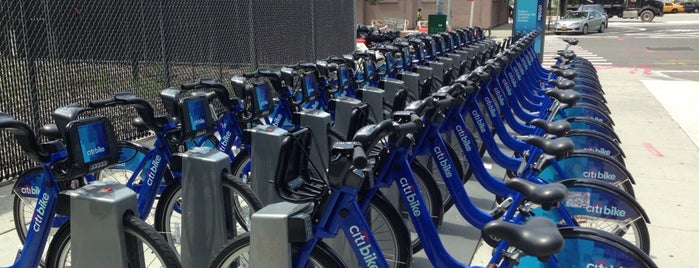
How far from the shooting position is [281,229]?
2.27 meters

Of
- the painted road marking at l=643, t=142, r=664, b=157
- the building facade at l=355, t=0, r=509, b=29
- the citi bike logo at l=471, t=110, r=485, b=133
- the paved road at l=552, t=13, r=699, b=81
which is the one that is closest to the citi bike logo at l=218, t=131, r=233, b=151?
the citi bike logo at l=471, t=110, r=485, b=133

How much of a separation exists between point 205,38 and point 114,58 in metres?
1.76

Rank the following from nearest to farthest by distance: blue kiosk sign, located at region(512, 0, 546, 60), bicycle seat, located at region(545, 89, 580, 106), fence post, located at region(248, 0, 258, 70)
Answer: bicycle seat, located at region(545, 89, 580, 106) → fence post, located at region(248, 0, 258, 70) → blue kiosk sign, located at region(512, 0, 546, 60)

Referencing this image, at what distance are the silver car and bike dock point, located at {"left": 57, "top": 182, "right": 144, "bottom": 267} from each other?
3143cm

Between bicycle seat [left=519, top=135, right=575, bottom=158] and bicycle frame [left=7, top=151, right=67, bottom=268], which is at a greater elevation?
bicycle seat [left=519, top=135, right=575, bottom=158]

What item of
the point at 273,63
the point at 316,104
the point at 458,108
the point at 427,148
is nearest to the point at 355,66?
the point at 316,104

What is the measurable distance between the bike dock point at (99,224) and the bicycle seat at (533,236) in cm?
142

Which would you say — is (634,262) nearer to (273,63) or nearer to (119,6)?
(119,6)

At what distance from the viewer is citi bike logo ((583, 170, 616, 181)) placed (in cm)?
343

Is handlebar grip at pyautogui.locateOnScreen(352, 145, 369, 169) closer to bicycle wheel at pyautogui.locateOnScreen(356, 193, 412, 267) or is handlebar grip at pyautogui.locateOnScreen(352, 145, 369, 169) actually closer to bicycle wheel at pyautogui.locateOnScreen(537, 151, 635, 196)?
bicycle wheel at pyautogui.locateOnScreen(356, 193, 412, 267)

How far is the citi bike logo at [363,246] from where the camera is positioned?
2.40 m

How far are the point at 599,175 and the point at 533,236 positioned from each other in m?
1.83

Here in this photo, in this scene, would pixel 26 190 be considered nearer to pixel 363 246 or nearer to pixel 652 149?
pixel 363 246

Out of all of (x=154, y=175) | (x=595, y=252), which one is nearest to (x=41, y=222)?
(x=154, y=175)
